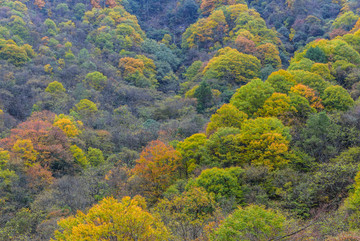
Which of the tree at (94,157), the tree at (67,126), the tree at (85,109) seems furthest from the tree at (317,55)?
the tree at (67,126)

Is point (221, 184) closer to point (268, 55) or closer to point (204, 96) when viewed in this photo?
point (204, 96)

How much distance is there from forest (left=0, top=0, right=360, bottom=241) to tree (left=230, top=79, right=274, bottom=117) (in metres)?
0.15

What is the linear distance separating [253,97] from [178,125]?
42.1 ft

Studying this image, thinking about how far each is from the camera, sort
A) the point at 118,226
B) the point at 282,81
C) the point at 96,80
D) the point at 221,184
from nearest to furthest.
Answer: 1. the point at 118,226
2. the point at 221,184
3. the point at 282,81
4. the point at 96,80

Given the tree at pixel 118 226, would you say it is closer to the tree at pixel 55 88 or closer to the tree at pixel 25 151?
the tree at pixel 25 151

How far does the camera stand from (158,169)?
2895 cm

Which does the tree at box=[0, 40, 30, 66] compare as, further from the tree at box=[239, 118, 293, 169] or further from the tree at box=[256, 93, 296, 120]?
the tree at box=[239, 118, 293, 169]

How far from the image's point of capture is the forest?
18.6 meters

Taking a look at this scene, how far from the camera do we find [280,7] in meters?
84.1

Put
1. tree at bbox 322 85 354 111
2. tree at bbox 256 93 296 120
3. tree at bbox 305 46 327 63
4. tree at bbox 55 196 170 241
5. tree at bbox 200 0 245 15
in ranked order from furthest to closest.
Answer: tree at bbox 200 0 245 15 < tree at bbox 305 46 327 63 < tree at bbox 322 85 354 111 < tree at bbox 256 93 296 120 < tree at bbox 55 196 170 241

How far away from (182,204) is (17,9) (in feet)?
228

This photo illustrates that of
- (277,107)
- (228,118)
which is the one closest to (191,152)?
(228,118)

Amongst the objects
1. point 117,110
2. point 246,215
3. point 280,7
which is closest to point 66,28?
point 117,110

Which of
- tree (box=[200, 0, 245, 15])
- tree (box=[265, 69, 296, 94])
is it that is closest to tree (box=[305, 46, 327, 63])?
tree (box=[265, 69, 296, 94])
